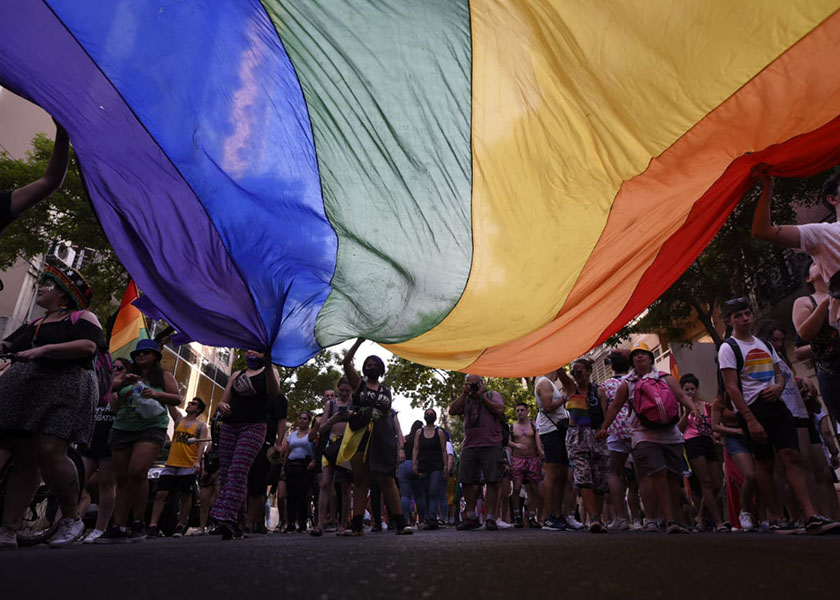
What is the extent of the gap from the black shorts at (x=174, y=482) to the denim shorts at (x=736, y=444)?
20.6 ft

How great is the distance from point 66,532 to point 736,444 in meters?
5.31

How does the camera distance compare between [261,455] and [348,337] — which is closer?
[348,337]

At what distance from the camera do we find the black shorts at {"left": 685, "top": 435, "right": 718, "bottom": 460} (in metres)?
7.02

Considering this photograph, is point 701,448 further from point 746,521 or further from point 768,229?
point 768,229

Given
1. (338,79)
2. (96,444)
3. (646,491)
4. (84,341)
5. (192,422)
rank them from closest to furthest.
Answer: (338,79)
(84,341)
(646,491)
(96,444)
(192,422)

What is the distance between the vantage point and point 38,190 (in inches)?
131

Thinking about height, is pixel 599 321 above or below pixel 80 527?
above

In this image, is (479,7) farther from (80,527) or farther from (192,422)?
(192,422)

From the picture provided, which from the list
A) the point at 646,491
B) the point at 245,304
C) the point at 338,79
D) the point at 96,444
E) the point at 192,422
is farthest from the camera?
the point at 192,422

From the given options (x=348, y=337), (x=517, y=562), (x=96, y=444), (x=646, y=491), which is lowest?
(x=517, y=562)

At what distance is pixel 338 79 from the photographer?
11.2 feet

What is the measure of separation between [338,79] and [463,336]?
197 centimetres

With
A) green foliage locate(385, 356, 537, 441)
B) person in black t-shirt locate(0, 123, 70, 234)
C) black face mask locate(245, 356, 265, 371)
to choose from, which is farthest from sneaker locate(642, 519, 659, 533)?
green foliage locate(385, 356, 537, 441)

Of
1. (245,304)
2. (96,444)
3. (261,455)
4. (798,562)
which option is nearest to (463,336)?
(245,304)
